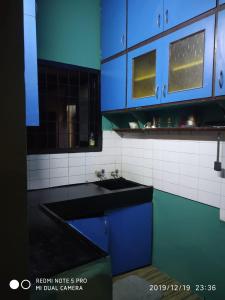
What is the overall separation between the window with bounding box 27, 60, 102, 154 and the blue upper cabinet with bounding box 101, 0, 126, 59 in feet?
1.08

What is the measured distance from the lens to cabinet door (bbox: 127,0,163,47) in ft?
6.17

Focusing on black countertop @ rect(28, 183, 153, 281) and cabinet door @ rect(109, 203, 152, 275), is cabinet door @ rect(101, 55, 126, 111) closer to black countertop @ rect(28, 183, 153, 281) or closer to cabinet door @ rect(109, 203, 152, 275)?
black countertop @ rect(28, 183, 153, 281)

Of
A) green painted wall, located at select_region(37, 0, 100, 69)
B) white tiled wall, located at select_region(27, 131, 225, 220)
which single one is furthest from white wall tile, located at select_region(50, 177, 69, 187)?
green painted wall, located at select_region(37, 0, 100, 69)

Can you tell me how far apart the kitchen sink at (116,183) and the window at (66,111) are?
1.31 ft

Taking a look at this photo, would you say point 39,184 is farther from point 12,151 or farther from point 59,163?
point 12,151

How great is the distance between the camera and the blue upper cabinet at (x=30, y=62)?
170 cm

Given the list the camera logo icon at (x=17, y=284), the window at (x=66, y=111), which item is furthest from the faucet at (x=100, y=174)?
the camera logo icon at (x=17, y=284)

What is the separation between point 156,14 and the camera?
189 centimetres

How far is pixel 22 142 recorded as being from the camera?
16.2 inches

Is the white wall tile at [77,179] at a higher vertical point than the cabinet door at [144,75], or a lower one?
lower

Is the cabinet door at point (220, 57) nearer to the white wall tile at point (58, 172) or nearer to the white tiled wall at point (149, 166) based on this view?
the white tiled wall at point (149, 166)

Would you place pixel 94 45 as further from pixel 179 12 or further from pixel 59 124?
pixel 179 12

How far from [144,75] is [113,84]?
45cm

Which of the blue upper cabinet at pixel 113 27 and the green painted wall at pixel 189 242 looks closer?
the green painted wall at pixel 189 242
